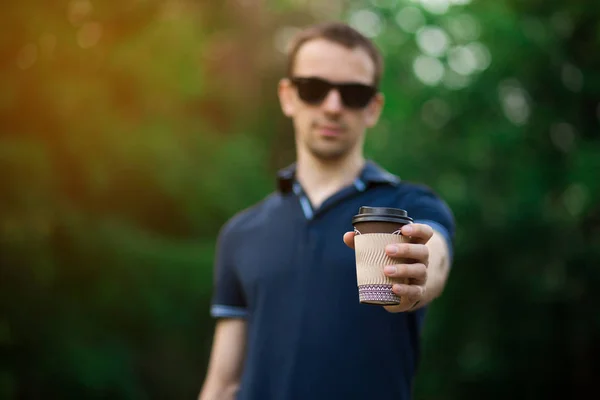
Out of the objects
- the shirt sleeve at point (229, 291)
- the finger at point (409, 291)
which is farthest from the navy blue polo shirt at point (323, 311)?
the finger at point (409, 291)

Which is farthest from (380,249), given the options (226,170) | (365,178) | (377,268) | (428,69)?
(428,69)

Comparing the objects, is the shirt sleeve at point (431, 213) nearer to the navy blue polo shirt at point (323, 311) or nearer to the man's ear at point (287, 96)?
the navy blue polo shirt at point (323, 311)

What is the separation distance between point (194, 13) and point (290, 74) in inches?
419

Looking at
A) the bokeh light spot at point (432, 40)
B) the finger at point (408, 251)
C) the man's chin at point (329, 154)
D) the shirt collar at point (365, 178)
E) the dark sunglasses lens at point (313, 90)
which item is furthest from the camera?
the bokeh light spot at point (432, 40)

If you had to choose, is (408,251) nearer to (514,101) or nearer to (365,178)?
(365,178)

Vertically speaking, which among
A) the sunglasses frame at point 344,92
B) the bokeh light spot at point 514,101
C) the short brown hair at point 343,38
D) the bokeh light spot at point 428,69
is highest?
the bokeh light spot at point 428,69

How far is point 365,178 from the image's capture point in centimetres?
390

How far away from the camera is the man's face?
397 centimetres

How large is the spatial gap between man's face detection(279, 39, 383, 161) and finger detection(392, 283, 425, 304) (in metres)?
1.46

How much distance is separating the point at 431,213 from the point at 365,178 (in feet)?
1.44

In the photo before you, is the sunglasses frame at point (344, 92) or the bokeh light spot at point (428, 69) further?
the bokeh light spot at point (428, 69)

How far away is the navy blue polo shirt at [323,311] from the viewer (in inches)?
140

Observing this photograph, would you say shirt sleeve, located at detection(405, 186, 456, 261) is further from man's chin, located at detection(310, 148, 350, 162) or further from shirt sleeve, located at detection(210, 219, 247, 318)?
shirt sleeve, located at detection(210, 219, 247, 318)

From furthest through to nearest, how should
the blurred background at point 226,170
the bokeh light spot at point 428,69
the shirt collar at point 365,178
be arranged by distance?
1. the bokeh light spot at point 428,69
2. the blurred background at point 226,170
3. the shirt collar at point 365,178
